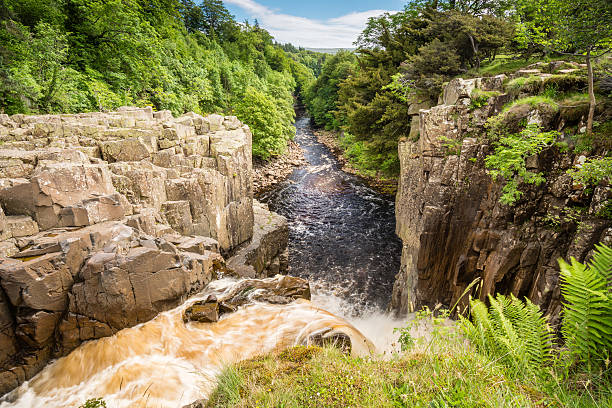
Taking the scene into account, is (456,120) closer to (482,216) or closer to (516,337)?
(482,216)

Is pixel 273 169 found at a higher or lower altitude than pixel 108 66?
lower

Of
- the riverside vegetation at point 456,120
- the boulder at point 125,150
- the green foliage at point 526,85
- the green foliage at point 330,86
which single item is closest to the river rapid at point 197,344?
the riverside vegetation at point 456,120

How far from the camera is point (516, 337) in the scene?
3.36 meters

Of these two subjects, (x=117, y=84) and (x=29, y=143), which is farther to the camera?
(x=117, y=84)

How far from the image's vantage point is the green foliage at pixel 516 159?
7.41m

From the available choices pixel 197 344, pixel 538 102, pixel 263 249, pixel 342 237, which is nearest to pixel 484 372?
pixel 197 344

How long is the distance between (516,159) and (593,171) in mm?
1701

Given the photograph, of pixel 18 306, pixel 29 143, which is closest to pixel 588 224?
pixel 18 306

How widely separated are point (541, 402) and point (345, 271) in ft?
41.5

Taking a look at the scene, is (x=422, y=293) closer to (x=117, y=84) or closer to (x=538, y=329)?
(x=538, y=329)

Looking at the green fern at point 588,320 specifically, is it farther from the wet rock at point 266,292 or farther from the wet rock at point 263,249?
the wet rock at point 263,249

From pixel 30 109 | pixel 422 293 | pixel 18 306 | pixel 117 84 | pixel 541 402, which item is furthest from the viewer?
pixel 117 84

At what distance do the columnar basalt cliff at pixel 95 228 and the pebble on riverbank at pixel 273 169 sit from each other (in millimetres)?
12672

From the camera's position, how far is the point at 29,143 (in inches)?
398
